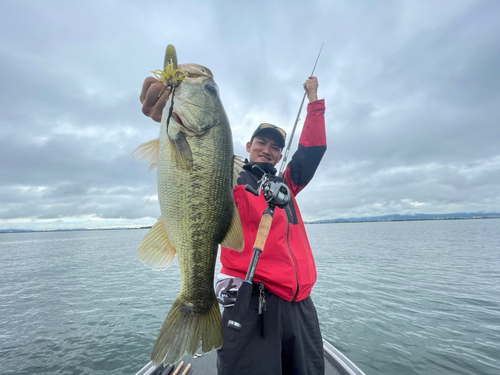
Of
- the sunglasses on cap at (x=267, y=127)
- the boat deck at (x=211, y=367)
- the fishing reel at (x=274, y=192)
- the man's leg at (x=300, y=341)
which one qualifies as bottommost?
the boat deck at (x=211, y=367)

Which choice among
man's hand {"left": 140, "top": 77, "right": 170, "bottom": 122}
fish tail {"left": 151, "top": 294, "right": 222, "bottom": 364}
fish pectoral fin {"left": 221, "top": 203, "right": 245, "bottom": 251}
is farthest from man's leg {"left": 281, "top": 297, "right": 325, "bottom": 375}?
man's hand {"left": 140, "top": 77, "right": 170, "bottom": 122}

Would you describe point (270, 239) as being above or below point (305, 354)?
above

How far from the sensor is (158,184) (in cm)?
206

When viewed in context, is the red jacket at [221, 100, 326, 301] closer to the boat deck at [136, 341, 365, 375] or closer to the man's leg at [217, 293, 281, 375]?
the man's leg at [217, 293, 281, 375]

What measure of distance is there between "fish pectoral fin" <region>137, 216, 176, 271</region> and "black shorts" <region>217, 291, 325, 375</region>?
0.85 m

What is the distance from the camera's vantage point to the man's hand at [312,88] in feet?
11.4

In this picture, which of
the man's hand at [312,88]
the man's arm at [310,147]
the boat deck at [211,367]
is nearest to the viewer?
the man's arm at [310,147]

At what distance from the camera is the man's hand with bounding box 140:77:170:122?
235 cm

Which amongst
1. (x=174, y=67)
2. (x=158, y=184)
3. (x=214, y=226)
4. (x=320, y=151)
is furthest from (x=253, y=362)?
(x=174, y=67)

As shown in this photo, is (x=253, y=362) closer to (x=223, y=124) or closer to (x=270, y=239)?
(x=270, y=239)

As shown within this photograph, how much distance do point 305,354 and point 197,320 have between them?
45.4 inches

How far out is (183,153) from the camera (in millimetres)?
2078

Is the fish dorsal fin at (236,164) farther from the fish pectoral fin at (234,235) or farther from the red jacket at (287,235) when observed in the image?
the red jacket at (287,235)

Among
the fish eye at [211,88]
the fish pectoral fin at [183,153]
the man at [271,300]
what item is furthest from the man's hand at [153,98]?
the fish pectoral fin at [183,153]
